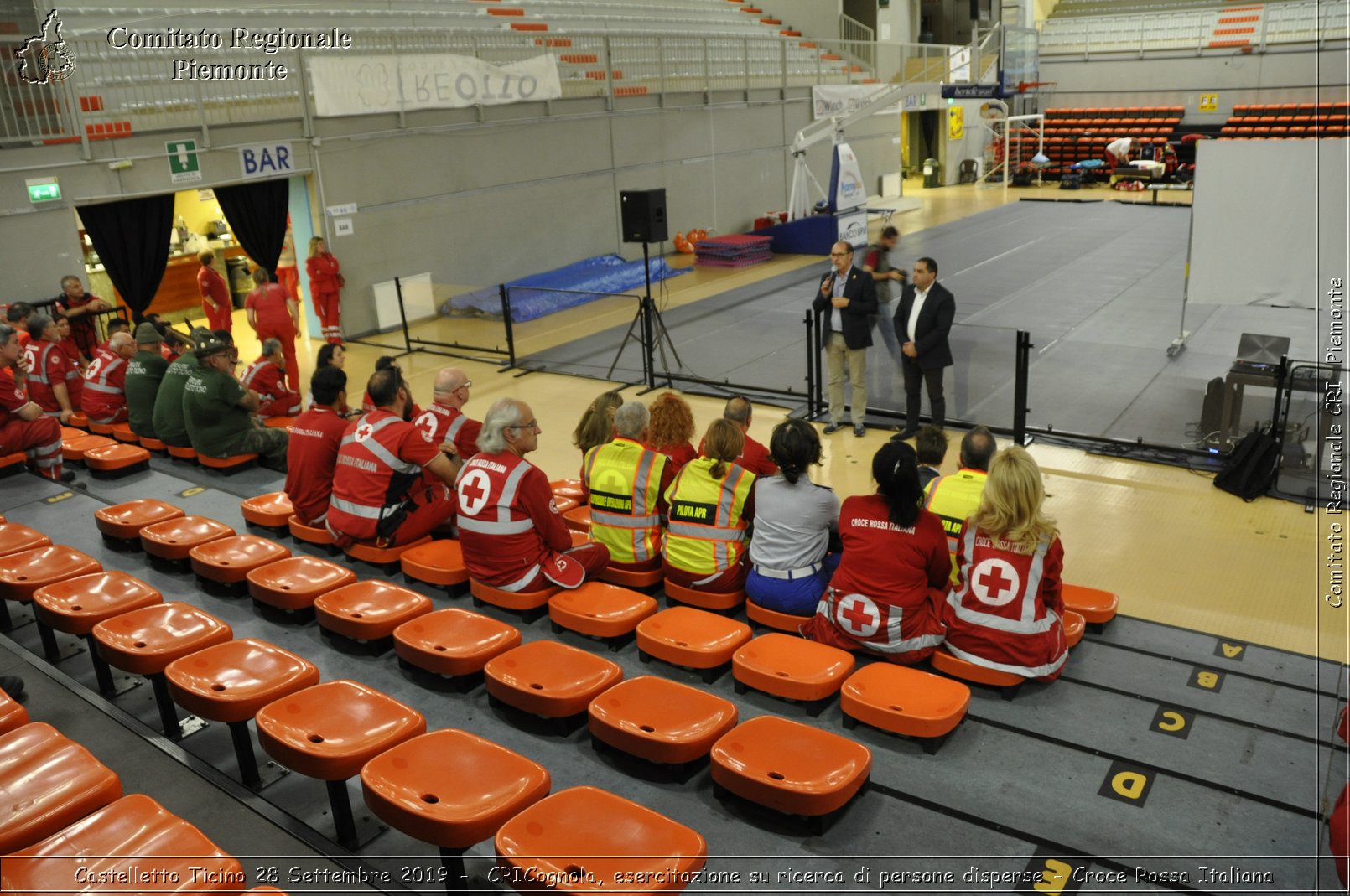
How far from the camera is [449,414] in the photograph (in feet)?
19.2

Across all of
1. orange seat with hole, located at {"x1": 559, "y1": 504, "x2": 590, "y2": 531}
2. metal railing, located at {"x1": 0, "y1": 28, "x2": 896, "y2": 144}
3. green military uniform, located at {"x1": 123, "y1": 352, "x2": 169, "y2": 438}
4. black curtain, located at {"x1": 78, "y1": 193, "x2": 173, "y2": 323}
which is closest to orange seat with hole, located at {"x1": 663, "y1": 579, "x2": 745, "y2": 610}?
orange seat with hole, located at {"x1": 559, "y1": 504, "x2": 590, "y2": 531}

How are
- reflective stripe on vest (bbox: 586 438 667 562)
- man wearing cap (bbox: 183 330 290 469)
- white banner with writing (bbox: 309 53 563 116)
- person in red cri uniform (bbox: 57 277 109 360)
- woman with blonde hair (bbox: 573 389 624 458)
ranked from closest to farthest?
reflective stripe on vest (bbox: 586 438 667 562) < woman with blonde hair (bbox: 573 389 624 458) < man wearing cap (bbox: 183 330 290 469) < person in red cri uniform (bbox: 57 277 109 360) < white banner with writing (bbox: 309 53 563 116)

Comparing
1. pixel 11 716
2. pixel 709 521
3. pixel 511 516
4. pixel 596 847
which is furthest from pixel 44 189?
pixel 596 847

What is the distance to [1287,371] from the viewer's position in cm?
678

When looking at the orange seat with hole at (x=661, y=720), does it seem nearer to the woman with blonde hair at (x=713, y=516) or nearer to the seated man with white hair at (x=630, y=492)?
the woman with blonde hair at (x=713, y=516)

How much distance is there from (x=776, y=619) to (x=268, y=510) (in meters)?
3.40

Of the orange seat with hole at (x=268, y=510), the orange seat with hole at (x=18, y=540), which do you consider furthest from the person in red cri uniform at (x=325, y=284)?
the orange seat with hole at (x=18, y=540)

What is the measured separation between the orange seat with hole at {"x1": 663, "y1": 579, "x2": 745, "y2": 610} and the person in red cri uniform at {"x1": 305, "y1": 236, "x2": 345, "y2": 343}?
30.5 ft

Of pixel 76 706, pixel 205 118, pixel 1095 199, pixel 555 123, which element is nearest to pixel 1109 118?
pixel 1095 199

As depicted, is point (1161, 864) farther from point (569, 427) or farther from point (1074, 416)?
point (569, 427)

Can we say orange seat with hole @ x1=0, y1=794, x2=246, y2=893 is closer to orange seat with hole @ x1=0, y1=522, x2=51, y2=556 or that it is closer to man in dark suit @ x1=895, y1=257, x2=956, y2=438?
orange seat with hole @ x1=0, y1=522, x2=51, y2=556

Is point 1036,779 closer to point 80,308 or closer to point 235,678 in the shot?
point 235,678

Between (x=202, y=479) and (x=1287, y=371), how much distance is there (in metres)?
7.82

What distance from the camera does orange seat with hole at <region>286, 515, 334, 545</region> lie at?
18.7ft
